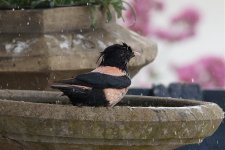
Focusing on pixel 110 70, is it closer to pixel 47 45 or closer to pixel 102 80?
pixel 102 80

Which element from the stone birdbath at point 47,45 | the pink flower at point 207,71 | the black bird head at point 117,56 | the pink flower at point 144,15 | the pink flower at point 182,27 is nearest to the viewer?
the black bird head at point 117,56

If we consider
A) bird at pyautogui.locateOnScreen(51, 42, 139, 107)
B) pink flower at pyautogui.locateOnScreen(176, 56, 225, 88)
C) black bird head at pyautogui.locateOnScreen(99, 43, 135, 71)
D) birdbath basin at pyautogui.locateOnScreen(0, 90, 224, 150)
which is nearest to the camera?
birdbath basin at pyautogui.locateOnScreen(0, 90, 224, 150)

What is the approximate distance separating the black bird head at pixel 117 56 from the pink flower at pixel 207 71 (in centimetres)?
410

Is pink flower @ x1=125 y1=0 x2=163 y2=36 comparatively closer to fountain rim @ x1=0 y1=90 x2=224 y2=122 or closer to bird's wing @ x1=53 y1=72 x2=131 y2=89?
bird's wing @ x1=53 y1=72 x2=131 y2=89

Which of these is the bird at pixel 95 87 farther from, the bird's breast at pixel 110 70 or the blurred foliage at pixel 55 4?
the blurred foliage at pixel 55 4

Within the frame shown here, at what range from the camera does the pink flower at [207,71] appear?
23.0 ft

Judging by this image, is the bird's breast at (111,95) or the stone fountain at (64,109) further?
the bird's breast at (111,95)

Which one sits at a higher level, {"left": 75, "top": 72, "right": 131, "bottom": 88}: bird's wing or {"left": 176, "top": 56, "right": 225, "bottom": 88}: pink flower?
{"left": 75, "top": 72, "right": 131, "bottom": 88}: bird's wing

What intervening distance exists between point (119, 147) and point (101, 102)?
172 mm

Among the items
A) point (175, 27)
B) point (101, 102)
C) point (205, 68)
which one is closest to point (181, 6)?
point (175, 27)

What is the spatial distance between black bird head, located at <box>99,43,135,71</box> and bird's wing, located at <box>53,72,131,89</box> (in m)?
0.11

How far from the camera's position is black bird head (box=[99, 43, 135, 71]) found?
2.89m

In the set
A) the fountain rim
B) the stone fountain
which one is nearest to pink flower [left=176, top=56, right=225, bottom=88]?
the stone fountain

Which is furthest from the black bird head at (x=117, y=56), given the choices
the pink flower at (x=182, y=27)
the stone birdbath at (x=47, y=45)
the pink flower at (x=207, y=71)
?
the pink flower at (x=182, y=27)
